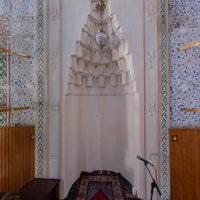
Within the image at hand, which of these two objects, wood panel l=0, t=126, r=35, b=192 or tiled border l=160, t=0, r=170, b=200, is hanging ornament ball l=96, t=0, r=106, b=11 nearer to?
tiled border l=160, t=0, r=170, b=200

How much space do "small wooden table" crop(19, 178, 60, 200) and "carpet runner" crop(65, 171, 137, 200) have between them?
0.95 ft

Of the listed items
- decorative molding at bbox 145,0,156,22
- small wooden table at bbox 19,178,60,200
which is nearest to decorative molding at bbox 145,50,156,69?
decorative molding at bbox 145,0,156,22

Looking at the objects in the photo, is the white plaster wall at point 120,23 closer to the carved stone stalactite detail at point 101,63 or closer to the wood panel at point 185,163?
the carved stone stalactite detail at point 101,63

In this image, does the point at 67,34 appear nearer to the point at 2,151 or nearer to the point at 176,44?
the point at 176,44

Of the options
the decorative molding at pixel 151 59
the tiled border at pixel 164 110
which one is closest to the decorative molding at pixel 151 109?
the tiled border at pixel 164 110

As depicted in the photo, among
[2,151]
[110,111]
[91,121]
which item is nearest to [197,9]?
[110,111]

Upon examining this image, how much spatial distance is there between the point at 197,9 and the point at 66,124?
2269 millimetres

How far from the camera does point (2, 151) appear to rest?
115 inches

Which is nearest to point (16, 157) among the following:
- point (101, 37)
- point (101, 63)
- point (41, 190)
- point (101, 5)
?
point (41, 190)

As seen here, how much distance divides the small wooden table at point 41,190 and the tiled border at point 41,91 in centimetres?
21

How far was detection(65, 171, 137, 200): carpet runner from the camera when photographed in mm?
2840

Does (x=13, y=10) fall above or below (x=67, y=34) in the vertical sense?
above

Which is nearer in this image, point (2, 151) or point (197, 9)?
point (197, 9)

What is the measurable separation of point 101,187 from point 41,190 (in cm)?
91
